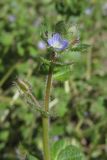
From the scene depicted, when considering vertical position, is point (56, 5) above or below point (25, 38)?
above

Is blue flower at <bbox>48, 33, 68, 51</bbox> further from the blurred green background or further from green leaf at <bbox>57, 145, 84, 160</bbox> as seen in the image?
the blurred green background

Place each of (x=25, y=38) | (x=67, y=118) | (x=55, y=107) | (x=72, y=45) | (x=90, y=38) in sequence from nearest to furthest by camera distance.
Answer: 1. (x=72, y=45)
2. (x=55, y=107)
3. (x=67, y=118)
4. (x=25, y=38)
5. (x=90, y=38)

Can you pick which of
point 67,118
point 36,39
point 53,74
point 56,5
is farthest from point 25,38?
point 53,74

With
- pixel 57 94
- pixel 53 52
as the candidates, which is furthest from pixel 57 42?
pixel 57 94

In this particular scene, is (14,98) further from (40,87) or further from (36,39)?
(36,39)

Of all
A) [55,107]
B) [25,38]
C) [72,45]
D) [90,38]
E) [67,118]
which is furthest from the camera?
[90,38]
